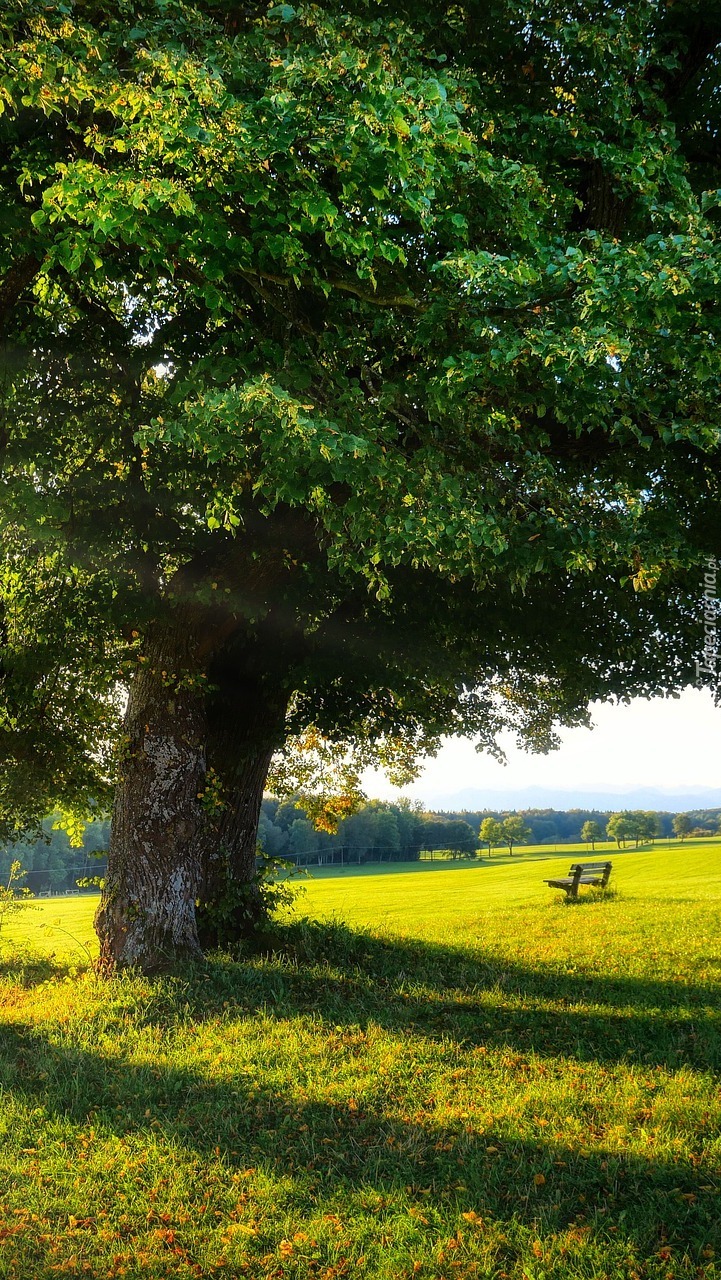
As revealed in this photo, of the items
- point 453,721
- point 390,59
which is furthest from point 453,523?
point 453,721

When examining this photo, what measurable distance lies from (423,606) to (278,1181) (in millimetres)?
9105

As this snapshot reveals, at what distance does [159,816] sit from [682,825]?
8881 cm

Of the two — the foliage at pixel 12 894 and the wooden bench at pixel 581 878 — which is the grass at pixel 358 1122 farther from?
the wooden bench at pixel 581 878

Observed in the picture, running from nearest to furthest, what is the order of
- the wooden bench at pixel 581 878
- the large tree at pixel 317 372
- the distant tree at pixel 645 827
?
the large tree at pixel 317 372, the wooden bench at pixel 581 878, the distant tree at pixel 645 827

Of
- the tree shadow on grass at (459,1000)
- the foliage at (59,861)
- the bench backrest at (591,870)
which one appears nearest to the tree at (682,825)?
the foliage at (59,861)

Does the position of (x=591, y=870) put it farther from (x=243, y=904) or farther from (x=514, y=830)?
(x=514, y=830)

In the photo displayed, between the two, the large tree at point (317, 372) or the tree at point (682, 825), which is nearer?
the large tree at point (317, 372)

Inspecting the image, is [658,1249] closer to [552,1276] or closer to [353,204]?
[552,1276]

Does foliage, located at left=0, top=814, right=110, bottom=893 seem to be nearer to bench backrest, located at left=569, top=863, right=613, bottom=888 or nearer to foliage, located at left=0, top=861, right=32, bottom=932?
bench backrest, located at left=569, top=863, right=613, bottom=888

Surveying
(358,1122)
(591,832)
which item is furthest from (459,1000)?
(591,832)

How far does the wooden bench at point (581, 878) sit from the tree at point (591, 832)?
56.2 metres

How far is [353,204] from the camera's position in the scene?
6.52 m

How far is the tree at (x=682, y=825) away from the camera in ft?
292

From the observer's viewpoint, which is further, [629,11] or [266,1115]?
[629,11]
